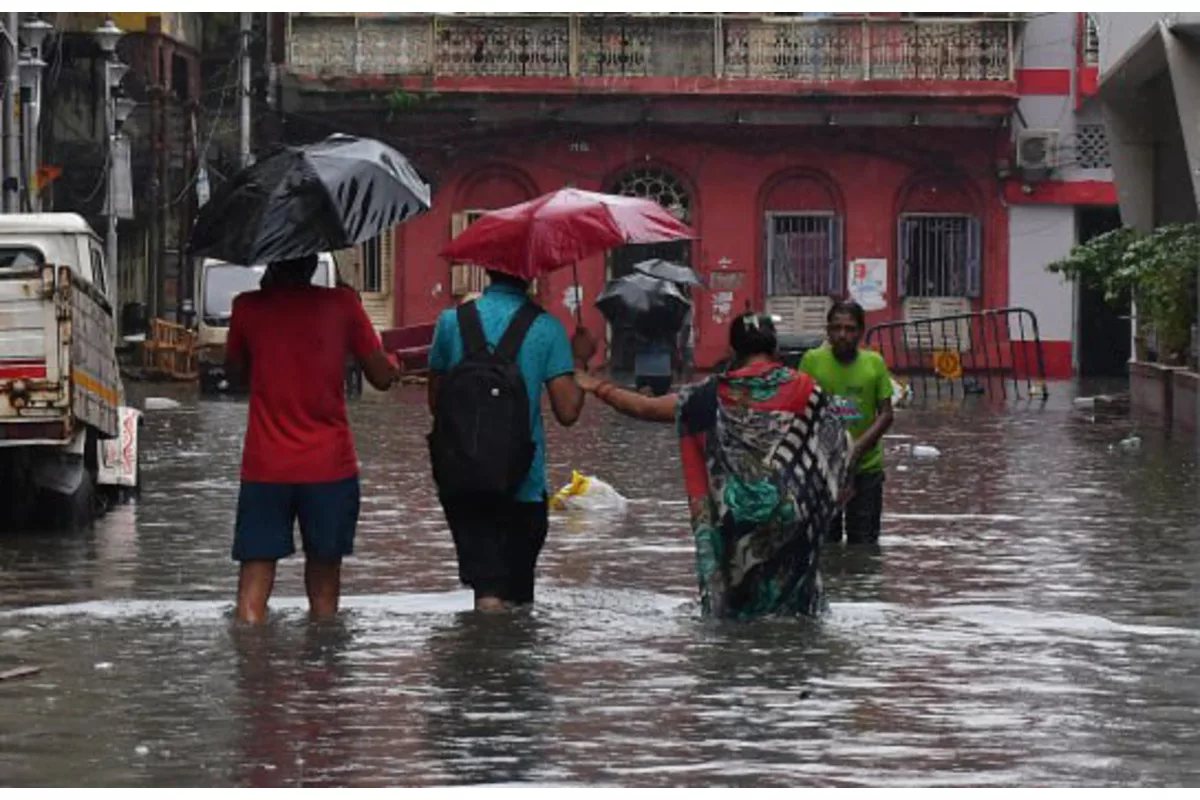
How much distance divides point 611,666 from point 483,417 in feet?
3.33

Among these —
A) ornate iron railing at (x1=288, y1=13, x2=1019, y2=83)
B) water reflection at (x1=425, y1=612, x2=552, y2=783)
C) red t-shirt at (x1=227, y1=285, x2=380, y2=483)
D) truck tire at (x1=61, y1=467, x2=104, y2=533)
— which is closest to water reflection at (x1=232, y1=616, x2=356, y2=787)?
water reflection at (x1=425, y1=612, x2=552, y2=783)

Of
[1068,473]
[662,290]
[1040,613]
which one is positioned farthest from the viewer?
[662,290]

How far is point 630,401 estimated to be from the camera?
10.9 meters

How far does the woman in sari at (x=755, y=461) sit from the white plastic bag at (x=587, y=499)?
7.34 meters

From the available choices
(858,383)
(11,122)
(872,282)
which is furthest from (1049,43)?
(858,383)

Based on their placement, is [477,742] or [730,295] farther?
[730,295]

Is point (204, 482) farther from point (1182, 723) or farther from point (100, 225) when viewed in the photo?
point (100, 225)

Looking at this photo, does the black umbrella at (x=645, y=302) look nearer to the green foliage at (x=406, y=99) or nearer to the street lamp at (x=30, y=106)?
the green foliage at (x=406, y=99)

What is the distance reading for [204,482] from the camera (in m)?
21.6

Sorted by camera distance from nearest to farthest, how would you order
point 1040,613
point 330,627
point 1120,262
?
point 330,627 < point 1040,613 < point 1120,262

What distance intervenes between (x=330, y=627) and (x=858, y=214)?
3912 cm

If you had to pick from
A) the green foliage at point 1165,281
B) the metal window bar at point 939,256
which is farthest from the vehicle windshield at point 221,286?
the metal window bar at point 939,256

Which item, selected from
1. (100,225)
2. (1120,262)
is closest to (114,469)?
(1120,262)

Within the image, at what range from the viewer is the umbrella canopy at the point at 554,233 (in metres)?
11.4
